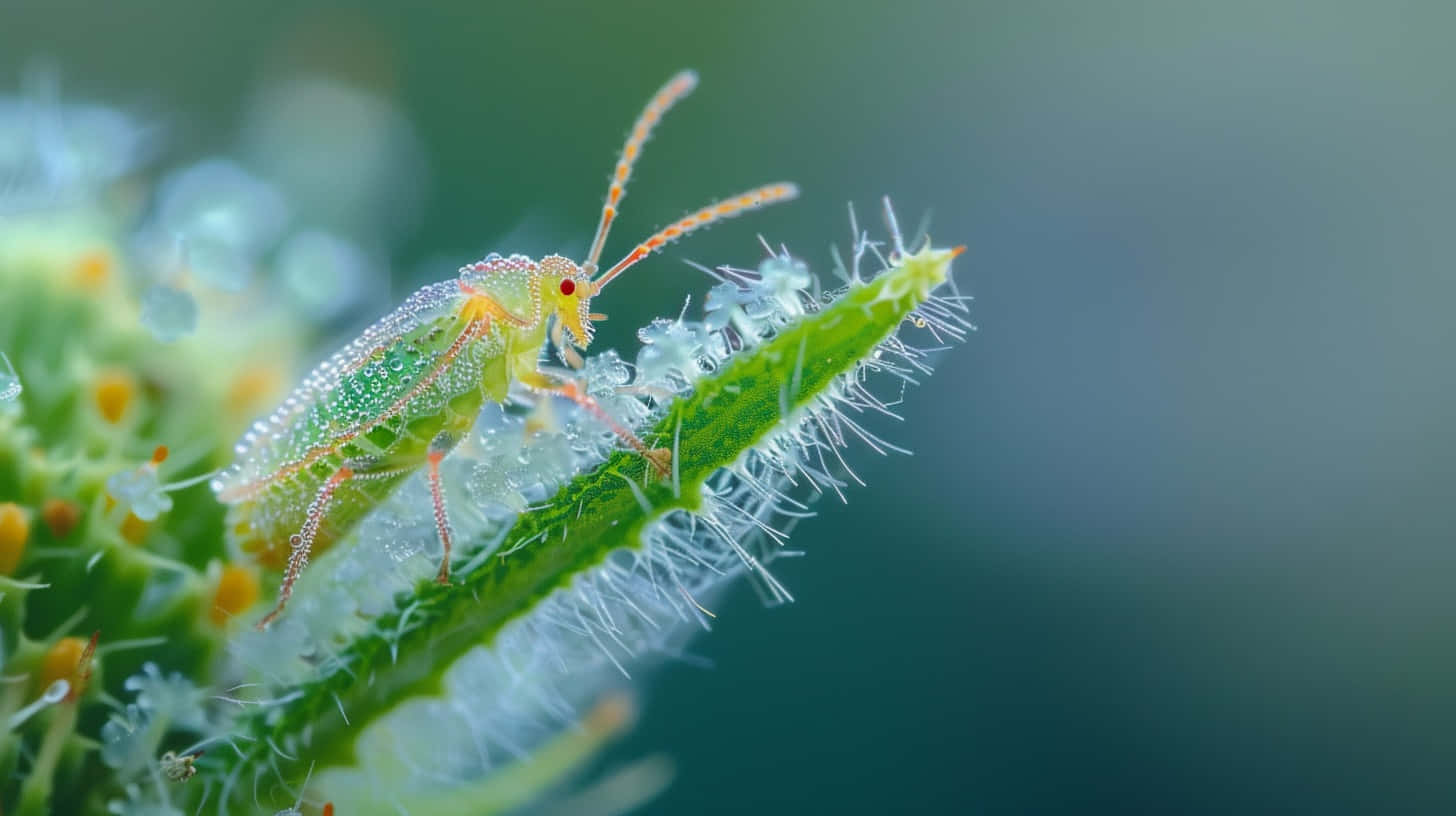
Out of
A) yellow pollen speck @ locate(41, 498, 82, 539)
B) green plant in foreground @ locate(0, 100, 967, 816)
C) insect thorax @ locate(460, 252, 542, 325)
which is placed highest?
insect thorax @ locate(460, 252, 542, 325)

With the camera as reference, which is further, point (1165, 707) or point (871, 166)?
point (871, 166)

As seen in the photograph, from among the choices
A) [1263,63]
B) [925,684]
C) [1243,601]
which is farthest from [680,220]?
[1263,63]

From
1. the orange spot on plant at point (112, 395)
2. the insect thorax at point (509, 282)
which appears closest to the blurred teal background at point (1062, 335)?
the orange spot on plant at point (112, 395)

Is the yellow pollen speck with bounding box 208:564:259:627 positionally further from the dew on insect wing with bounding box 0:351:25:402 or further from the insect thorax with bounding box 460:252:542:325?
the insect thorax with bounding box 460:252:542:325

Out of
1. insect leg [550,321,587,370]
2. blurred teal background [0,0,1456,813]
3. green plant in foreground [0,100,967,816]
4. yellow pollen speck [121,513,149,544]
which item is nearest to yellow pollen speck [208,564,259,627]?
green plant in foreground [0,100,967,816]

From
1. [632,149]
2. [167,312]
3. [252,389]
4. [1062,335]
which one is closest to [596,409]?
[632,149]

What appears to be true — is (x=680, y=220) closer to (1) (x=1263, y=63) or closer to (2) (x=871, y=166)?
(2) (x=871, y=166)
